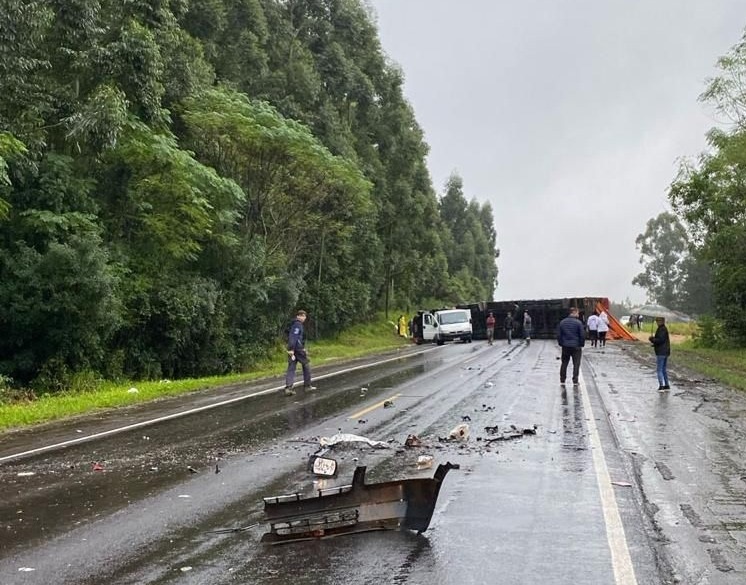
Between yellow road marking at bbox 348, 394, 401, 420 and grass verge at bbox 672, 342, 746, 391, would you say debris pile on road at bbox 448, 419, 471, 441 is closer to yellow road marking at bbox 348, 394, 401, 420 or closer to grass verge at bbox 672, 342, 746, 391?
yellow road marking at bbox 348, 394, 401, 420

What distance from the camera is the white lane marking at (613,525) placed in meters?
4.82

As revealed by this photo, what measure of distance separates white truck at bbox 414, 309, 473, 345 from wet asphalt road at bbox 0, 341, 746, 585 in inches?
1229

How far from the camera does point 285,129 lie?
2725 centimetres

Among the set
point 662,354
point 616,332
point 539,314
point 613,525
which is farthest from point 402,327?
point 613,525

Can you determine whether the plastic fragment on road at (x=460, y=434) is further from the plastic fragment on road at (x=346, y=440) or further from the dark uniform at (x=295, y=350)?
the dark uniform at (x=295, y=350)

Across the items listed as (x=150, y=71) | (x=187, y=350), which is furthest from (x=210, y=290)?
(x=150, y=71)

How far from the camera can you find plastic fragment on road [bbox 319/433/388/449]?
364 inches

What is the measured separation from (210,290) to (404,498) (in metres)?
18.8

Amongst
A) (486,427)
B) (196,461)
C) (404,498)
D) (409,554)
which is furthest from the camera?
(486,427)

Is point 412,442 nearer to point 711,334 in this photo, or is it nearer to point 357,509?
point 357,509

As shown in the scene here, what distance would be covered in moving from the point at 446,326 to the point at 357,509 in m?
39.6

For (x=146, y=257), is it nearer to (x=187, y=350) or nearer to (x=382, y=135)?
(x=187, y=350)

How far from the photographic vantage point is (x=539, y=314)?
4653 centimetres

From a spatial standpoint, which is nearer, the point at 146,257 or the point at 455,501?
the point at 455,501
